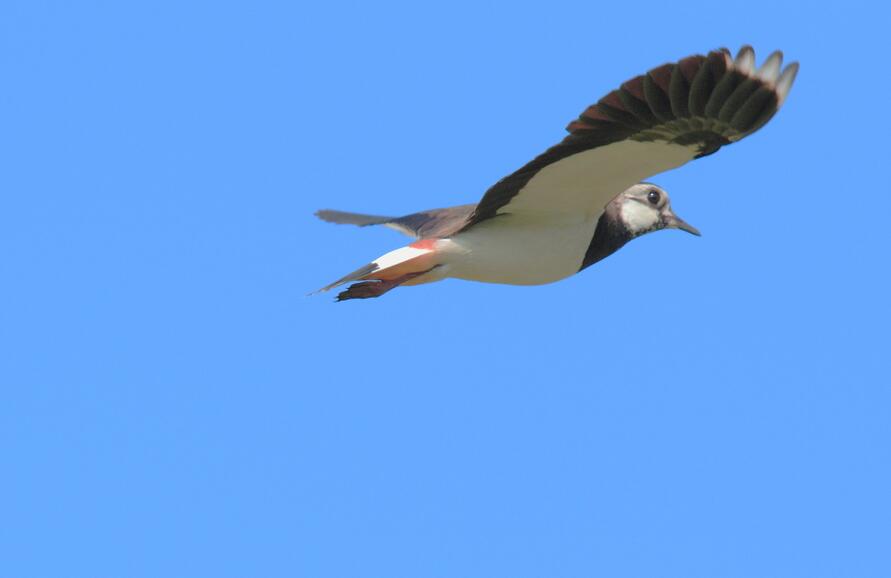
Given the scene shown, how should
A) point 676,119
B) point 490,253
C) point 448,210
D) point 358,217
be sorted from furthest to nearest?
point 358,217, point 448,210, point 490,253, point 676,119

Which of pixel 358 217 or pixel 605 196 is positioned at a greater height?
pixel 358 217

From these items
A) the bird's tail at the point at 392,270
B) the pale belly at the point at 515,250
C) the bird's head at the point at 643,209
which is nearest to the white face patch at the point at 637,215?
the bird's head at the point at 643,209

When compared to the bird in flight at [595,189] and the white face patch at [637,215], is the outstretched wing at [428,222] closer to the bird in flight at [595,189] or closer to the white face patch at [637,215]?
the bird in flight at [595,189]

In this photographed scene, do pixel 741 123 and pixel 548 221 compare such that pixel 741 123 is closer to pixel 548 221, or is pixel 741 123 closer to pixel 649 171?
pixel 649 171

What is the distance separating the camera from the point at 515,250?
22.9ft

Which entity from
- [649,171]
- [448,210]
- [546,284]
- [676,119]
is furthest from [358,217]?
[676,119]

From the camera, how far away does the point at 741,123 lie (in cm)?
590

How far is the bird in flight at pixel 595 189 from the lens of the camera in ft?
18.5

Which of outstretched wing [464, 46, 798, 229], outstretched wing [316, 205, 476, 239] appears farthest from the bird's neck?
outstretched wing [316, 205, 476, 239]

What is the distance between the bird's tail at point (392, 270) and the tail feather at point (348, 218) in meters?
1.52

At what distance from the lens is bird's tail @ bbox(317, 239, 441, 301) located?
670 centimetres

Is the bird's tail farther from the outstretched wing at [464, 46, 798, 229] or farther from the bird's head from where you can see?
the bird's head

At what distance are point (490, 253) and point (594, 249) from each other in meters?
0.67

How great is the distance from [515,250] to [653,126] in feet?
4.30
